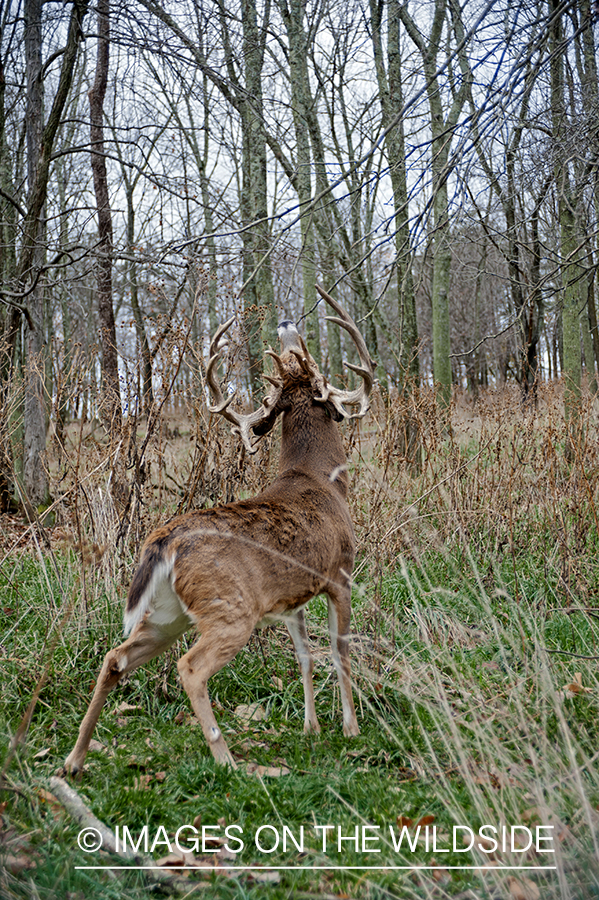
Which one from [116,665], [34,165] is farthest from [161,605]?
[34,165]

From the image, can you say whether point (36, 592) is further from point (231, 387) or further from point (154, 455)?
point (231, 387)

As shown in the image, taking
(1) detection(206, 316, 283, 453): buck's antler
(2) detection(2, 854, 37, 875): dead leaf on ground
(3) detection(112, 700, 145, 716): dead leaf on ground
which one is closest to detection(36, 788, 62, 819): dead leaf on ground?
(2) detection(2, 854, 37, 875): dead leaf on ground

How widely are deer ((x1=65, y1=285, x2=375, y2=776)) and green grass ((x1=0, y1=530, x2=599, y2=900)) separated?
0.96ft

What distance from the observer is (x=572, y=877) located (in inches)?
85.5

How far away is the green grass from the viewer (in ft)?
7.82

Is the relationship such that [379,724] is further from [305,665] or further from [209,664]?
[209,664]

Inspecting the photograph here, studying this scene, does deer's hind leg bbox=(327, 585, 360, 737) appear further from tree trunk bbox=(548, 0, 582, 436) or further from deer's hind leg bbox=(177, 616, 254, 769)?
tree trunk bbox=(548, 0, 582, 436)

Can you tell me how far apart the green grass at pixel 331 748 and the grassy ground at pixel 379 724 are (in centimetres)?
1

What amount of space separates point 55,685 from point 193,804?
5.43ft

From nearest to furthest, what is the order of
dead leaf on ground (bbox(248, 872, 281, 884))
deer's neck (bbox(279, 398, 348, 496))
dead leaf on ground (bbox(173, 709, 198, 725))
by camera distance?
dead leaf on ground (bbox(248, 872, 281, 884)), dead leaf on ground (bbox(173, 709, 198, 725)), deer's neck (bbox(279, 398, 348, 496))

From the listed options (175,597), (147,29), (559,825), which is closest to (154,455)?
(175,597)

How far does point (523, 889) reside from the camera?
205cm

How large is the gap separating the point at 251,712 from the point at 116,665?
122 centimetres

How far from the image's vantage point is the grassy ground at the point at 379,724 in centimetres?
242
